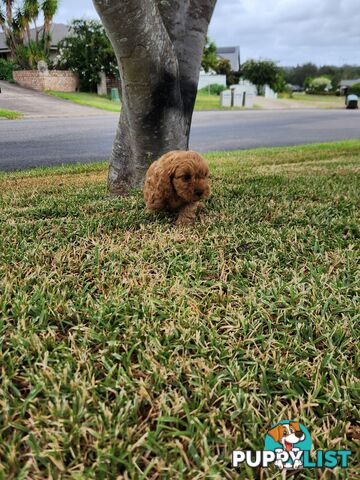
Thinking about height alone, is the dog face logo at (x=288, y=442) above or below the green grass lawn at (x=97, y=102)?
below

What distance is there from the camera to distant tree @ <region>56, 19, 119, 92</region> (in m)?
30.8

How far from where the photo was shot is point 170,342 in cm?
180

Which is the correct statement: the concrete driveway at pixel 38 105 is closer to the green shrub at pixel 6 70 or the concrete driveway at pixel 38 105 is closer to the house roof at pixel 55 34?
the green shrub at pixel 6 70

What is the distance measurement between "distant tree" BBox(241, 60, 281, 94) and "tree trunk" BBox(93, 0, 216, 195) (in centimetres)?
4871

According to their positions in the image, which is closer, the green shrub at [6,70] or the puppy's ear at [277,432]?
the puppy's ear at [277,432]

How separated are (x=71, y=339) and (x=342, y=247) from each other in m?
2.01

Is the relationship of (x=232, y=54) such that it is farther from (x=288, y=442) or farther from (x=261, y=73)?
(x=288, y=442)

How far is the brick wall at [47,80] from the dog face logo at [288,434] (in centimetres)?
3203

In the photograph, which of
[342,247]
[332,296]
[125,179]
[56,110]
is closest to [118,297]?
[332,296]

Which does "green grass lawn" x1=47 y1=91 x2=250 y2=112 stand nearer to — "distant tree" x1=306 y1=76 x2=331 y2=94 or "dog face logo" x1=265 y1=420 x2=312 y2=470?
"dog face logo" x1=265 y1=420 x2=312 y2=470

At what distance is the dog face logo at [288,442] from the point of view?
130 cm

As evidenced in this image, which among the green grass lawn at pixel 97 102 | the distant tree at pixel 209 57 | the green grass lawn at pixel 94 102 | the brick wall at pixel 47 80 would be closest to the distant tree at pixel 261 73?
the distant tree at pixel 209 57

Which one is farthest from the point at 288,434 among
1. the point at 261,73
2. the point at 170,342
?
the point at 261,73

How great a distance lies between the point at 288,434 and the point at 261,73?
173 ft
